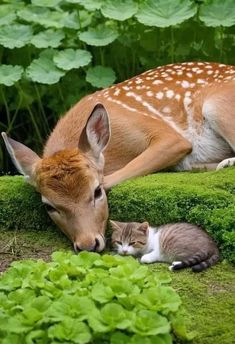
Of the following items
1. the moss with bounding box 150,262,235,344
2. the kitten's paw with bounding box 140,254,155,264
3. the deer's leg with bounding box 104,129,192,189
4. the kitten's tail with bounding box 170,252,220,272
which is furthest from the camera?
the deer's leg with bounding box 104,129,192,189

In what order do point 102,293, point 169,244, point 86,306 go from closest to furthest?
1. point 86,306
2. point 102,293
3. point 169,244

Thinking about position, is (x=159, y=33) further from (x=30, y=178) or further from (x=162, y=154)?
(x=30, y=178)

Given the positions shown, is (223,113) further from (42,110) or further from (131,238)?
(42,110)

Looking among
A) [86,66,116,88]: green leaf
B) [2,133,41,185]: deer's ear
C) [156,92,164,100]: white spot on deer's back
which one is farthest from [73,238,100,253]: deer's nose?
[86,66,116,88]: green leaf

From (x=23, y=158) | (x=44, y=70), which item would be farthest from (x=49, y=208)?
(x=44, y=70)

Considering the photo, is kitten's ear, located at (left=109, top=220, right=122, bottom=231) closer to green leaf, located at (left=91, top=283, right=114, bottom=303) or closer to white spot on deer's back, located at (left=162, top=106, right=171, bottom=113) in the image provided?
white spot on deer's back, located at (left=162, top=106, right=171, bottom=113)

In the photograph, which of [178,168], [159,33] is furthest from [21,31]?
[178,168]
